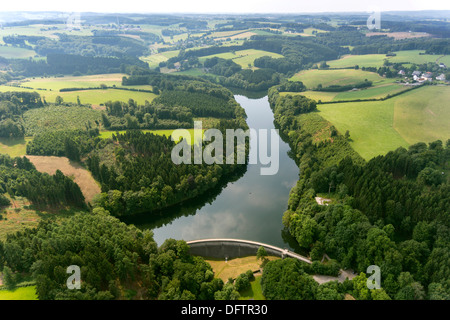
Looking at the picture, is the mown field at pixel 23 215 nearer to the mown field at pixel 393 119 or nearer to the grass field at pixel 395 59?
the mown field at pixel 393 119

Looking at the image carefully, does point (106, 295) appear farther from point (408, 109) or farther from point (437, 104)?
point (437, 104)

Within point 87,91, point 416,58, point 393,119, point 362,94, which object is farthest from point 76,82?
point 416,58

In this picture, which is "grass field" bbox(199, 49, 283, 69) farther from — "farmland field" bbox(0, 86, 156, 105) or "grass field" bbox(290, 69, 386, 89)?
"farmland field" bbox(0, 86, 156, 105)

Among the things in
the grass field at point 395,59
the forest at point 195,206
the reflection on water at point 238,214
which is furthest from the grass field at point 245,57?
the reflection on water at point 238,214

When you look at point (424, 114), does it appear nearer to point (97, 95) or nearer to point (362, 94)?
point (362, 94)

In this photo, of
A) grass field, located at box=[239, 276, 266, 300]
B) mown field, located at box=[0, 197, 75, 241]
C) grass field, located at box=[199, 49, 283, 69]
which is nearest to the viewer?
grass field, located at box=[239, 276, 266, 300]

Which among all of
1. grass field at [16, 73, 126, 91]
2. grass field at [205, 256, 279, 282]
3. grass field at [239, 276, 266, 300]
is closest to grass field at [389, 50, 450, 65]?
grass field at [16, 73, 126, 91]

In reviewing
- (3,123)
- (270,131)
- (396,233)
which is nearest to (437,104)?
(270,131)
